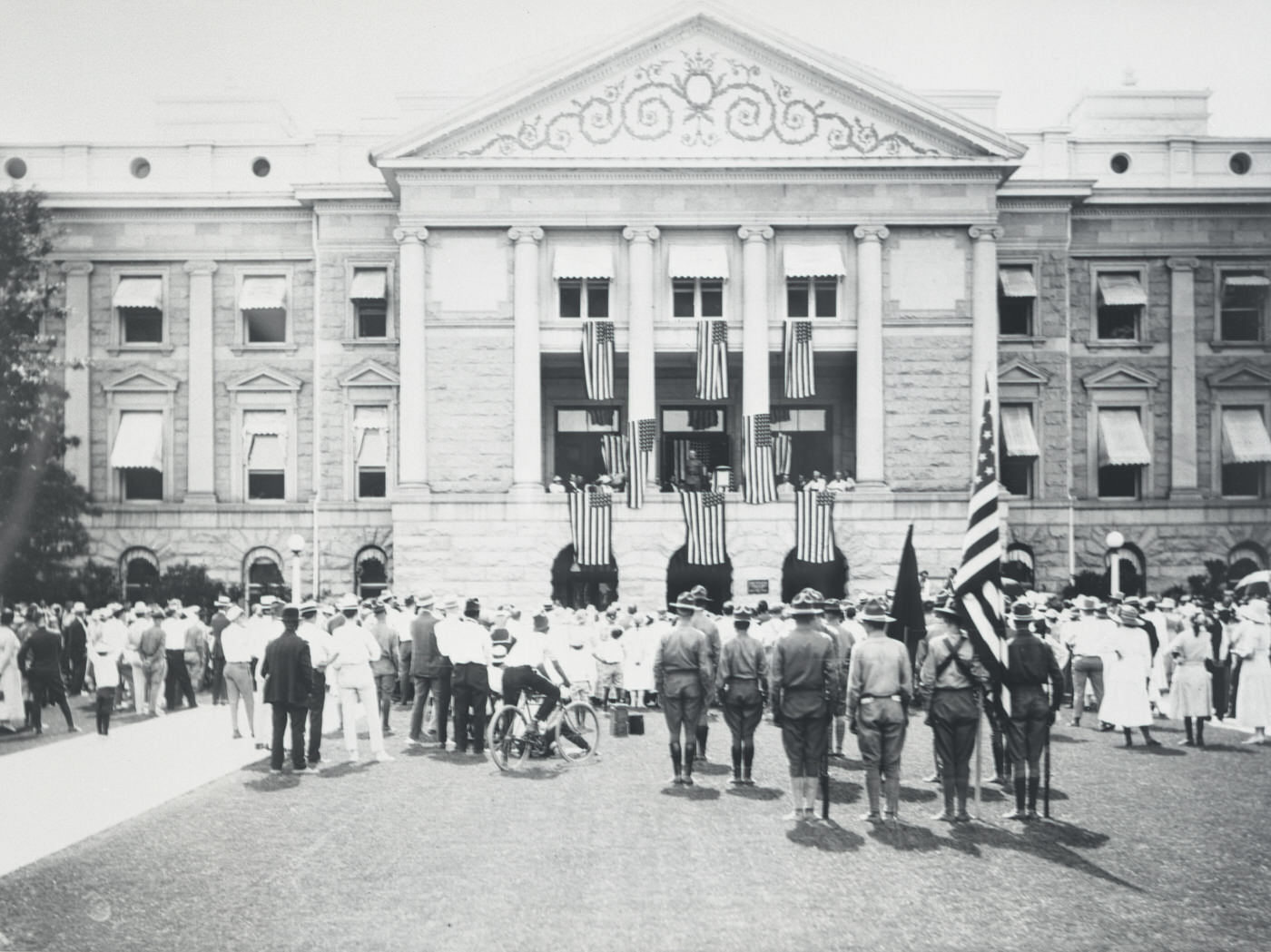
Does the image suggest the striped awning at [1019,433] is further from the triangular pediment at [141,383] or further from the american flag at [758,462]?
the triangular pediment at [141,383]

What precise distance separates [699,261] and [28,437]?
729 inches

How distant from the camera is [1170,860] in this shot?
451 inches

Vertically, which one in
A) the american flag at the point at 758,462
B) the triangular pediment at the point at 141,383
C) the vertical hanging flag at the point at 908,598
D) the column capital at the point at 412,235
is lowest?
the vertical hanging flag at the point at 908,598

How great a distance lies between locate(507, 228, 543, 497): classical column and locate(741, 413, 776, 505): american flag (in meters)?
5.88

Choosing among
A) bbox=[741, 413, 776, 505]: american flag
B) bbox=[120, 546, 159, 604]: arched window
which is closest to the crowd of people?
bbox=[741, 413, 776, 505]: american flag

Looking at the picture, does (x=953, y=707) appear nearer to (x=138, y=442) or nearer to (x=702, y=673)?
(x=702, y=673)

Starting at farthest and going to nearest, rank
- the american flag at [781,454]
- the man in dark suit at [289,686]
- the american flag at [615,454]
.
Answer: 1. the american flag at [781,454]
2. the american flag at [615,454]
3. the man in dark suit at [289,686]

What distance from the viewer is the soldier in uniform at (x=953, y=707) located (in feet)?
43.2

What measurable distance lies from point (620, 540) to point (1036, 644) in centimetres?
2205

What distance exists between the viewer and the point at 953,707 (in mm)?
13195

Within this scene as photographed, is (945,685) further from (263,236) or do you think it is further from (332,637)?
(263,236)

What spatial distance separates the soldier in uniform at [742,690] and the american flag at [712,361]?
19973 millimetres

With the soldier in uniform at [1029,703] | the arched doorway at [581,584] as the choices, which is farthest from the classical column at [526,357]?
the soldier in uniform at [1029,703]

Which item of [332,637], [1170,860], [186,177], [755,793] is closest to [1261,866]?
[1170,860]
